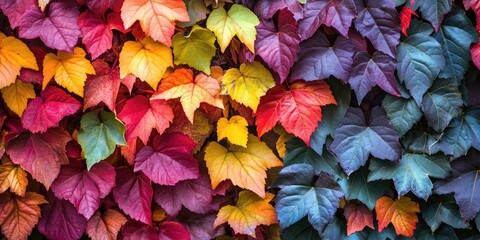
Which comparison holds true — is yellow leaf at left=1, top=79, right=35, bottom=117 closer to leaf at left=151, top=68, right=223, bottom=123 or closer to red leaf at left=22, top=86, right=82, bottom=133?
red leaf at left=22, top=86, right=82, bottom=133

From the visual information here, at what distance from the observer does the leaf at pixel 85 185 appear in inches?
58.9

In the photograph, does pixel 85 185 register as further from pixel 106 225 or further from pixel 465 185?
pixel 465 185

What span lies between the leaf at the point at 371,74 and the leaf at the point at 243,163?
0.35 m

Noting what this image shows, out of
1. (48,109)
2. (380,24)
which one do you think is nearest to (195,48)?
(48,109)

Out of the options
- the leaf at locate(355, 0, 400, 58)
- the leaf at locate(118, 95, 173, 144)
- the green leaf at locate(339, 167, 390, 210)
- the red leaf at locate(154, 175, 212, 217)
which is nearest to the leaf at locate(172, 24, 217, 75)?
the leaf at locate(118, 95, 173, 144)

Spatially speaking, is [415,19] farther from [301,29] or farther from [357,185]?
[357,185]

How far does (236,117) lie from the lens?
1.60 metres

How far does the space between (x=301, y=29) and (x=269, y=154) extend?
41cm

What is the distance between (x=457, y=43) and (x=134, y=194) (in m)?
1.13

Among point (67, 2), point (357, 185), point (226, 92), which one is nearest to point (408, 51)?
point (357, 185)

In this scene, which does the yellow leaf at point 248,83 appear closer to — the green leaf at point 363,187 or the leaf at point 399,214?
the green leaf at point 363,187

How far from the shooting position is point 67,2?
4.84ft

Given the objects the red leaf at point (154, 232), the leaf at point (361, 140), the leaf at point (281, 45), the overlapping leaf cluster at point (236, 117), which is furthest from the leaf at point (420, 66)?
the red leaf at point (154, 232)

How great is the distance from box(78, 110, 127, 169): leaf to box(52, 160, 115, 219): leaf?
0.24 ft
